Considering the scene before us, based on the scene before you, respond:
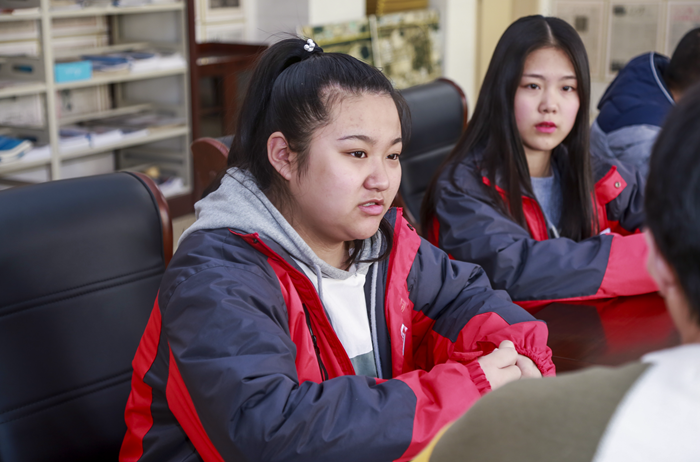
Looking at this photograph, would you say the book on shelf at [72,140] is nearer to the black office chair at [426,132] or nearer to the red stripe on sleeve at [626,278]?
the black office chair at [426,132]

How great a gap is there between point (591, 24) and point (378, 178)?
4003mm

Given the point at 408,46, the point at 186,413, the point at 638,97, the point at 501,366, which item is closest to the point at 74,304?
the point at 186,413

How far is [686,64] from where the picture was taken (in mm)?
2244

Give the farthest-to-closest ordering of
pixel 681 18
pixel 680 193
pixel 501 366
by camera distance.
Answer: pixel 681 18 → pixel 501 366 → pixel 680 193

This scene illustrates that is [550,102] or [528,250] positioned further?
[550,102]

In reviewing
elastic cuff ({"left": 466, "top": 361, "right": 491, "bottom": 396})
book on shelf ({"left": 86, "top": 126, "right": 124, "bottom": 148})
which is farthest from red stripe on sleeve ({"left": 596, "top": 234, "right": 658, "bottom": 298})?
book on shelf ({"left": 86, "top": 126, "right": 124, "bottom": 148})

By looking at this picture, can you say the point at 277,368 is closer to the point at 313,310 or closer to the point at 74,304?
the point at 313,310

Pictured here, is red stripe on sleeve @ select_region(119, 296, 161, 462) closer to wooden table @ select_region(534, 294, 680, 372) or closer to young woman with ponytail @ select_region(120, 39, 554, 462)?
young woman with ponytail @ select_region(120, 39, 554, 462)

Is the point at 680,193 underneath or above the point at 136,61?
underneath

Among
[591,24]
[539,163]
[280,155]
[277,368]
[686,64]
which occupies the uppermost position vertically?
[591,24]

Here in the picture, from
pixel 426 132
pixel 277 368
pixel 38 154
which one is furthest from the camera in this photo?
pixel 38 154

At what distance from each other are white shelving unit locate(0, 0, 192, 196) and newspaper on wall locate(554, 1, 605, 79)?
253 cm

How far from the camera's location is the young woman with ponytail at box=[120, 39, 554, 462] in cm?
81

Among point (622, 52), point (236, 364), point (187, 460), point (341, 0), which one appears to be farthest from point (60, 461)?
point (622, 52)
